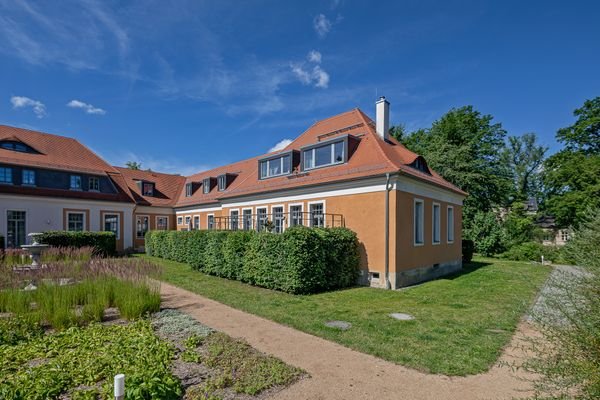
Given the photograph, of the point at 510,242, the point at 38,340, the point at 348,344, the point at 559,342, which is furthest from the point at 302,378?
the point at 510,242

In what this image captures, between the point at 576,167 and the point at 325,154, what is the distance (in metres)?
29.0

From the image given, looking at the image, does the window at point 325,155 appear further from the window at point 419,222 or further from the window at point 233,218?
the window at point 233,218

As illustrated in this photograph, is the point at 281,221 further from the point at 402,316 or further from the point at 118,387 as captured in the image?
the point at 118,387

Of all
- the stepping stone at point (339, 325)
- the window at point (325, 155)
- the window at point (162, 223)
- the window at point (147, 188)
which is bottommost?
the stepping stone at point (339, 325)

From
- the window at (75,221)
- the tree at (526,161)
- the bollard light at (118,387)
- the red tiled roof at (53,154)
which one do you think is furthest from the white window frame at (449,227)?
the tree at (526,161)

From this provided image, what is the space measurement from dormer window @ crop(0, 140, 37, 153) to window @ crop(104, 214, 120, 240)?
709cm

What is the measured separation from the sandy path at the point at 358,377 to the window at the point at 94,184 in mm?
24401

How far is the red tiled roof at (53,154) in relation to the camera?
23062 millimetres

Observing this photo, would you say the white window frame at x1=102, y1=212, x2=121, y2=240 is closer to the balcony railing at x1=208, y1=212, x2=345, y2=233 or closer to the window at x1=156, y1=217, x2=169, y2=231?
the window at x1=156, y1=217, x2=169, y2=231

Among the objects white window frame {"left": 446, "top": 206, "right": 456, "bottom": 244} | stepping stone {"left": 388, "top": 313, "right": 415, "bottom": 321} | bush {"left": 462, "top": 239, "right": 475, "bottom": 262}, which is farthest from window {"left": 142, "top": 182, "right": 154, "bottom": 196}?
stepping stone {"left": 388, "top": 313, "right": 415, "bottom": 321}

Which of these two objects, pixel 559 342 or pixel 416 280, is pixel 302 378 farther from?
pixel 416 280

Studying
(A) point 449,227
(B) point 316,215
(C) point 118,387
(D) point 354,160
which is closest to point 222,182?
(B) point 316,215

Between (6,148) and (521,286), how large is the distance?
32.5 m

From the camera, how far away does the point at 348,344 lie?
612cm
